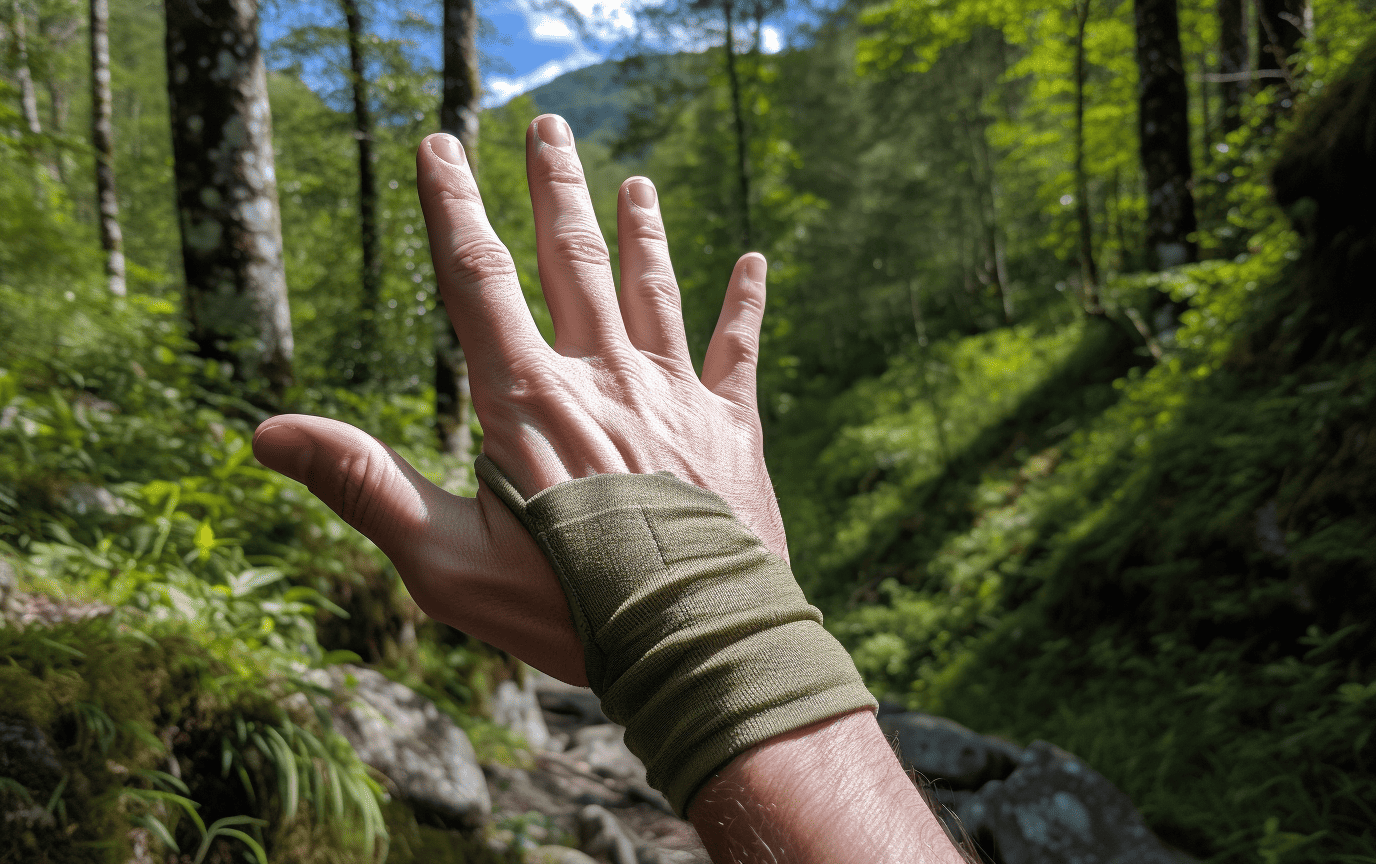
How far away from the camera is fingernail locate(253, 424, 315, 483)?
1146mm

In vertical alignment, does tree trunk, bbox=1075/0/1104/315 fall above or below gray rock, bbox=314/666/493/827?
above

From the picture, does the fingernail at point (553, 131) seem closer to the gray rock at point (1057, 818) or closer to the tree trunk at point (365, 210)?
the gray rock at point (1057, 818)

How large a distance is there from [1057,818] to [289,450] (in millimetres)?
3806

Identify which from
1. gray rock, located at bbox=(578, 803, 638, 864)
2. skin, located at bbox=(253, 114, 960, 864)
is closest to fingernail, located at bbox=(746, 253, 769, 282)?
skin, located at bbox=(253, 114, 960, 864)

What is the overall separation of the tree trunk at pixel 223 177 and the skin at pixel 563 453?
3.37m

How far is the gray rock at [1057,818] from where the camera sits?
10.4 ft

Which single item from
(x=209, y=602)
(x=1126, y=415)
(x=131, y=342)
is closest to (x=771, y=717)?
(x=209, y=602)

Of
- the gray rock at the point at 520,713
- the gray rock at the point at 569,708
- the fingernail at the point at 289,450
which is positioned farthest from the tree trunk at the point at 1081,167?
the fingernail at the point at 289,450

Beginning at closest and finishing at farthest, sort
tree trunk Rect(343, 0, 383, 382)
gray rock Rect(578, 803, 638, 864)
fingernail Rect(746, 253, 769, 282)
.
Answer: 1. fingernail Rect(746, 253, 769, 282)
2. gray rock Rect(578, 803, 638, 864)
3. tree trunk Rect(343, 0, 383, 382)

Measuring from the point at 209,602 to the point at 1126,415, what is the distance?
7547mm

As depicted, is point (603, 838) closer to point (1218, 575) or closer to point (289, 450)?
point (289, 450)

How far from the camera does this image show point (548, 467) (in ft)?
3.71

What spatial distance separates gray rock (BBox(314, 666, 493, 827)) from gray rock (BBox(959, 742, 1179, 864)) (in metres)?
2.32

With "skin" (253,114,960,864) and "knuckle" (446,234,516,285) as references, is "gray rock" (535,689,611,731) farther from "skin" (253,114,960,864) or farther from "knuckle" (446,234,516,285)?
"knuckle" (446,234,516,285)
